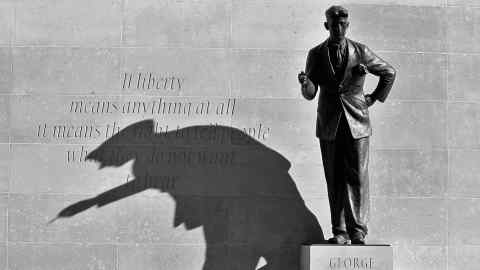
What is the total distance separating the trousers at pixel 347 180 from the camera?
12516 mm

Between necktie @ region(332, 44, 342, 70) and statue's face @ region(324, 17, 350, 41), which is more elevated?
statue's face @ region(324, 17, 350, 41)

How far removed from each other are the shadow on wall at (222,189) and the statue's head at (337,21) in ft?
7.46

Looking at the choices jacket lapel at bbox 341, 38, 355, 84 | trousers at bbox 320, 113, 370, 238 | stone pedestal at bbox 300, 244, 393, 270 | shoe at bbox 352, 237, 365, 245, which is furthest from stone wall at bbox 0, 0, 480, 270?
jacket lapel at bbox 341, 38, 355, 84

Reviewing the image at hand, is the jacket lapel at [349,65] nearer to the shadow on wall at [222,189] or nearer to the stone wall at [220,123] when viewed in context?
the stone wall at [220,123]

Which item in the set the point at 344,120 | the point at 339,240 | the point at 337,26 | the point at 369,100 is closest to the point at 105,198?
the point at 339,240

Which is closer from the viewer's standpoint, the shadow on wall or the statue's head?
the statue's head

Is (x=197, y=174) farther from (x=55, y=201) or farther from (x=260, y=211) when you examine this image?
(x=55, y=201)

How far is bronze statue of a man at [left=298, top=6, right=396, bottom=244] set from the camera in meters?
12.5

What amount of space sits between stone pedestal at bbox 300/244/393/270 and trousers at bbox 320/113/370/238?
345 mm

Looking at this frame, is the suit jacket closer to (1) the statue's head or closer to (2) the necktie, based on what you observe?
(2) the necktie

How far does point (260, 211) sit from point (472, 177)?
10.9ft

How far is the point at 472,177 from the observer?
1381 centimetres

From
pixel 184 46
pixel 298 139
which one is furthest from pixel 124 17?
pixel 298 139

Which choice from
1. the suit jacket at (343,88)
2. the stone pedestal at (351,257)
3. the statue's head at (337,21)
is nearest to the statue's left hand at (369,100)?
the suit jacket at (343,88)
